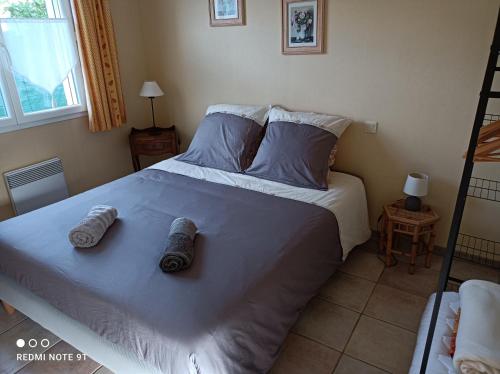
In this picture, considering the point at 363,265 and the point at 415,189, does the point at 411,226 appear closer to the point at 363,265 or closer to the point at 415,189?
the point at 415,189

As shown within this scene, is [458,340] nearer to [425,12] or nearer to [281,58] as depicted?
[425,12]

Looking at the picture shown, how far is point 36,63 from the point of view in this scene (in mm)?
2805

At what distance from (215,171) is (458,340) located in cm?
194

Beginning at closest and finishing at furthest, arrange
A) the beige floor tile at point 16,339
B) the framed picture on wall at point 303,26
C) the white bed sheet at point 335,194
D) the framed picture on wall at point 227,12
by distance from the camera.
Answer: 1. the beige floor tile at point 16,339
2. the white bed sheet at point 335,194
3. the framed picture on wall at point 303,26
4. the framed picture on wall at point 227,12

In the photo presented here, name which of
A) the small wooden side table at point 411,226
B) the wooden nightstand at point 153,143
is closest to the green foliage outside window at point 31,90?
the wooden nightstand at point 153,143

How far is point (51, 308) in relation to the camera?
6.07 feet

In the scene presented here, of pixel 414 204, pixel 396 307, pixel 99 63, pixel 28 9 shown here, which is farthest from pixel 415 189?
pixel 28 9

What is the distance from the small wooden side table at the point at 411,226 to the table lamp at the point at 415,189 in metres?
0.05

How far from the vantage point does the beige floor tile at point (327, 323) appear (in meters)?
1.98

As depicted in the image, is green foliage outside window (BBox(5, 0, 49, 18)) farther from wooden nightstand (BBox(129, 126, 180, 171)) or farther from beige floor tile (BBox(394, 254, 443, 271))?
beige floor tile (BBox(394, 254, 443, 271))

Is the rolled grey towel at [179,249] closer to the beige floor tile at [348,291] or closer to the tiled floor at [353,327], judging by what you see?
the tiled floor at [353,327]

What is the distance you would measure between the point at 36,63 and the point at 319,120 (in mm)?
2212

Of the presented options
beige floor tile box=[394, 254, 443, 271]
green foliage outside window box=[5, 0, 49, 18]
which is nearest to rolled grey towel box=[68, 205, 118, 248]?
green foliage outside window box=[5, 0, 49, 18]

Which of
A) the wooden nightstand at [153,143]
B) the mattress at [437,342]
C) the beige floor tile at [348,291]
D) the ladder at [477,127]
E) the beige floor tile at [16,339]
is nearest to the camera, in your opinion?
the ladder at [477,127]
